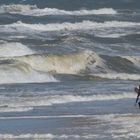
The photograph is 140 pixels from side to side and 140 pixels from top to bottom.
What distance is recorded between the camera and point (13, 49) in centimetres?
3806

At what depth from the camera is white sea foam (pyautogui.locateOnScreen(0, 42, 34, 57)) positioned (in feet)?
123

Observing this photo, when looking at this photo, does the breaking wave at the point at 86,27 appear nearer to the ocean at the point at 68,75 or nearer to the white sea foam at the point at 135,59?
the ocean at the point at 68,75

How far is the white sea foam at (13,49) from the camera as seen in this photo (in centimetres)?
3741

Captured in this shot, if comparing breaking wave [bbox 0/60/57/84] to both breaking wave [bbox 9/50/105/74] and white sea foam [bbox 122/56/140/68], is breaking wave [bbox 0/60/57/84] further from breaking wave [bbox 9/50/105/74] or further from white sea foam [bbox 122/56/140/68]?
white sea foam [bbox 122/56/140/68]

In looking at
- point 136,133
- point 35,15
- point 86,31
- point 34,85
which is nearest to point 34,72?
point 34,85

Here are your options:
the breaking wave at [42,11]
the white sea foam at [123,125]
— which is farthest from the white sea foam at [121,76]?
the breaking wave at [42,11]

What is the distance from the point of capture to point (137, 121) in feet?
57.0

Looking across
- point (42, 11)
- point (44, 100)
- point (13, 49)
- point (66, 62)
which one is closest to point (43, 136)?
point (44, 100)

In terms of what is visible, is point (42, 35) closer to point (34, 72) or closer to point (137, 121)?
point (34, 72)

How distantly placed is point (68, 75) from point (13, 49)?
23.8 ft

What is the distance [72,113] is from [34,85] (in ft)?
24.5

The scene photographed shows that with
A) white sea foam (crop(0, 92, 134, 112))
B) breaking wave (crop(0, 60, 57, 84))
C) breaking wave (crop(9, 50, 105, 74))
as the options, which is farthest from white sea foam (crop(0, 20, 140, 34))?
white sea foam (crop(0, 92, 134, 112))

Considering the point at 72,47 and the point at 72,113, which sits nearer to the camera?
the point at 72,113

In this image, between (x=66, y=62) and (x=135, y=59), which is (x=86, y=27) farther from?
(x=66, y=62)
